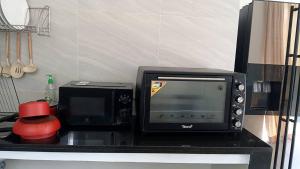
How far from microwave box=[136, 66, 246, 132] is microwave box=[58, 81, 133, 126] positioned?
0.11 metres

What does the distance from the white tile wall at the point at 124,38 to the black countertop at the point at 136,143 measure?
460mm

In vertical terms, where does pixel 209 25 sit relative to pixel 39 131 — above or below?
above

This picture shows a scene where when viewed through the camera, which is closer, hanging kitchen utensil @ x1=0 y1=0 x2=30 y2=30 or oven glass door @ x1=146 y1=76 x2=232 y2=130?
oven glass door @ x1=146 y1=76 x2=232 y2=130

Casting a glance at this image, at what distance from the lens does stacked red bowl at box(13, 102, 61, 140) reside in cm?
91

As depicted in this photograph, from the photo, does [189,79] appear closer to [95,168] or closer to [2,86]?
[95,168]

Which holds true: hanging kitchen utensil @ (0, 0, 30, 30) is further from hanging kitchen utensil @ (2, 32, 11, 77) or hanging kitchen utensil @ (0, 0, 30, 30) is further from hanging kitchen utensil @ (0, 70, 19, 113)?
hanging kitchen utensil @ (0, 70, 19, 113)

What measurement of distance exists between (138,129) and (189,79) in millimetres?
361

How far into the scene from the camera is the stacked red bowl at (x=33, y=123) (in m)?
0.91

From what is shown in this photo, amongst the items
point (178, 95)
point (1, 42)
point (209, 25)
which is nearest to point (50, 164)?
point (1, 42)

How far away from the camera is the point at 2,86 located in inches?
53.5

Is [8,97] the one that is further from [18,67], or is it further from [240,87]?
[240,87]

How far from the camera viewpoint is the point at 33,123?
938mm

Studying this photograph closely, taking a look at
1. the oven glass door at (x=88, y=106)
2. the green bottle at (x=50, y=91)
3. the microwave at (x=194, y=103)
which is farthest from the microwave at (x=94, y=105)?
the green bottle at (x=50, y=91)

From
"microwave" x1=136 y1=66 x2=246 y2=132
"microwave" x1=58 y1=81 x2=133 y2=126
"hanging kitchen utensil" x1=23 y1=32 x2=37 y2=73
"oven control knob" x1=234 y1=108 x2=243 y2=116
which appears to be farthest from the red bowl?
"oven control knob" x1=234 y1=108 x2=243 y2=116
